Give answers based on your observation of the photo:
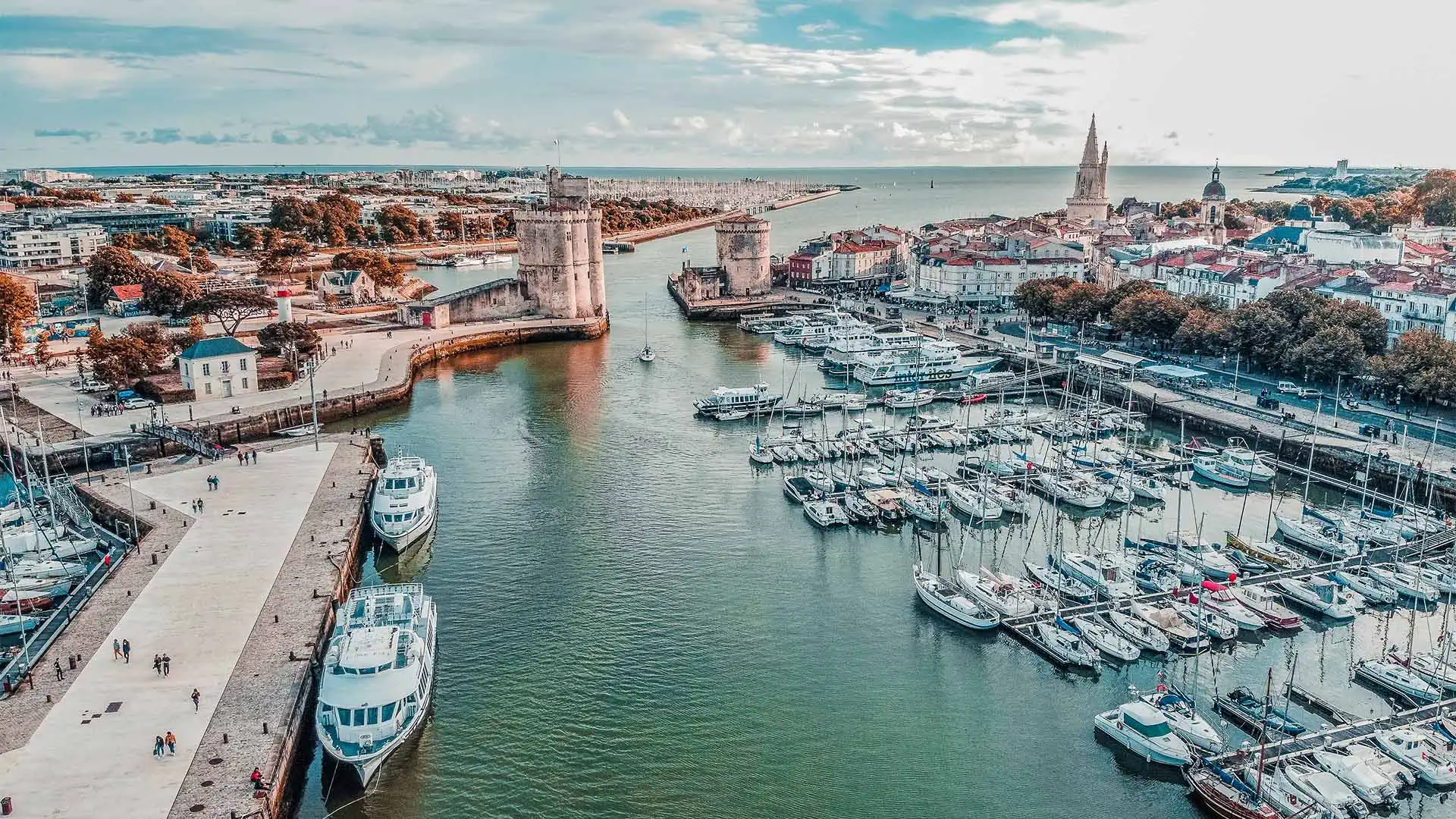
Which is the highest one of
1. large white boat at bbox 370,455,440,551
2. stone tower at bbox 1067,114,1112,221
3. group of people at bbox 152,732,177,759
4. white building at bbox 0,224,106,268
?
stone tower at bbox 1067,114,1112,221

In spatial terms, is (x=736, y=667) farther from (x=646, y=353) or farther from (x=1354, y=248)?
(x=1354, y=248)

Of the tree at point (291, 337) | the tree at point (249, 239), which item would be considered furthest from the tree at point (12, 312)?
the tree at point (249, 239)

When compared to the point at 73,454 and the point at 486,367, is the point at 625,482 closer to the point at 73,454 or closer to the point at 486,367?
the point at 73,454

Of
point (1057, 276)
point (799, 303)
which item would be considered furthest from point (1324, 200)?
point (799, 303)

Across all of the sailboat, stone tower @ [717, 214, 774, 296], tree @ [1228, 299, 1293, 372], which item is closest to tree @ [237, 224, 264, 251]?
stone tower @ [717, 214, 774, 296]

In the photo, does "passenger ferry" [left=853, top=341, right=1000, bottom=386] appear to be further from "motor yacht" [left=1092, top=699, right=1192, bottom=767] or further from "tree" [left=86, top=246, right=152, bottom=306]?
"tree" [left=86, top=246, right=152, bottom=306]

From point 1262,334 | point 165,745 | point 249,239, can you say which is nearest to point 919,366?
point 1262,334
